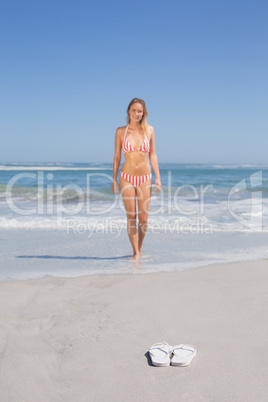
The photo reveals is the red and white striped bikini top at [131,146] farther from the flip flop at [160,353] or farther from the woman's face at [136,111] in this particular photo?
the flip flop at [160,353]

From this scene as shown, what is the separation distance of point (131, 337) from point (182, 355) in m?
0.40

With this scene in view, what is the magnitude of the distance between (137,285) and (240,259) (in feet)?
5.49

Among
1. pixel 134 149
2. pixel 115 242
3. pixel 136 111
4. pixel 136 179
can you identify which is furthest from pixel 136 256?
pixel 136 111

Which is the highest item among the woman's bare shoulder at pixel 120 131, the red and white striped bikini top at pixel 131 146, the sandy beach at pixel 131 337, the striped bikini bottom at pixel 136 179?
the woman's bare shoulder at pixel 120 131

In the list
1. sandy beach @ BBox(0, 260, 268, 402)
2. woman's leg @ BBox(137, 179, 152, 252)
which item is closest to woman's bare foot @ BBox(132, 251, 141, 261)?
woman's leg @ BBox(137, 179, 152, 252)

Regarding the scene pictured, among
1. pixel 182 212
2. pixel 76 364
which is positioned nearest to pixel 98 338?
pixel 76 364

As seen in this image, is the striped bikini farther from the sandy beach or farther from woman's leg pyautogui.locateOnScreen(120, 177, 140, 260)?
the sandy beach

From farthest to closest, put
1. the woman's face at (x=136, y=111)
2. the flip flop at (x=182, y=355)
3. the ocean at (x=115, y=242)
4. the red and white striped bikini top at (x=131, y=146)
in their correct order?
1. the red and white striped bikini top at (x=131, y=146)
2. the woman's face at (x=136, y=111)
3. the ocean at (x=115, y=242)
4. the flip flop at (x=182, y=355)

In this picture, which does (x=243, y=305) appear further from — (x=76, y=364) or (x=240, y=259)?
(x=240, y=259)

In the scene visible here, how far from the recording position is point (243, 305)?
2.63 meters

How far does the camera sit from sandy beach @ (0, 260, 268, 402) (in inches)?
66.9

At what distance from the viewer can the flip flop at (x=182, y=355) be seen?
1853mm

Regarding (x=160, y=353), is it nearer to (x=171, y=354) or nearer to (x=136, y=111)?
(x=171, y=354)

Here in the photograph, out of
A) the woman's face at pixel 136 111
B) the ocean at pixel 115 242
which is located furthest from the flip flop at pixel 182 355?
the woman's face at pixel 136 111
